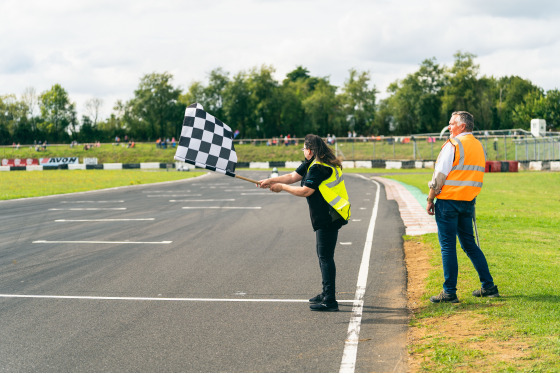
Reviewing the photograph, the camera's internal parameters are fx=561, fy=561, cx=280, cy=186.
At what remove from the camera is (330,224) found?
575 centimetres

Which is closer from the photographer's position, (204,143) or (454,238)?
(454,238)

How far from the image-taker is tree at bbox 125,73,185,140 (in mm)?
96812

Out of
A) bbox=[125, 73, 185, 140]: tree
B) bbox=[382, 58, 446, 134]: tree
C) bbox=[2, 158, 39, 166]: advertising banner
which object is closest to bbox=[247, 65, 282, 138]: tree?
bbox=[125, 73, 185, 140]: tree

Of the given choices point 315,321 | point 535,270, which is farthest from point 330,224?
point 535,270

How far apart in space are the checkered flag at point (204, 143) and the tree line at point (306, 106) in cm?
8349

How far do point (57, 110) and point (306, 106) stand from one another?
1854 inches

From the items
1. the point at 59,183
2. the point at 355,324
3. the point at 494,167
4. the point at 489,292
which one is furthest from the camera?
the point at 494,167

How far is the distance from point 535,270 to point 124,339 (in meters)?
4.81

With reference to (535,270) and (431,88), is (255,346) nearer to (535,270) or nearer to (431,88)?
(535,270)

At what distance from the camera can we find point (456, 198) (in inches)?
222

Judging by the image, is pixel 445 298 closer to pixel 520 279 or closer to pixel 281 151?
pixel 520 279

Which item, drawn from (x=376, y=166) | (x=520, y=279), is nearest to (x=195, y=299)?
(x=520, y=279)

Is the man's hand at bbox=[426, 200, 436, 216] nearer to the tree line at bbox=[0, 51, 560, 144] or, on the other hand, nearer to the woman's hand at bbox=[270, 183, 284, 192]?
the woman's hand at bbox=[270, 183, 284, 192]

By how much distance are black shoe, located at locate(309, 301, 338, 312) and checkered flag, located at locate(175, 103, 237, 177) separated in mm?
1706
